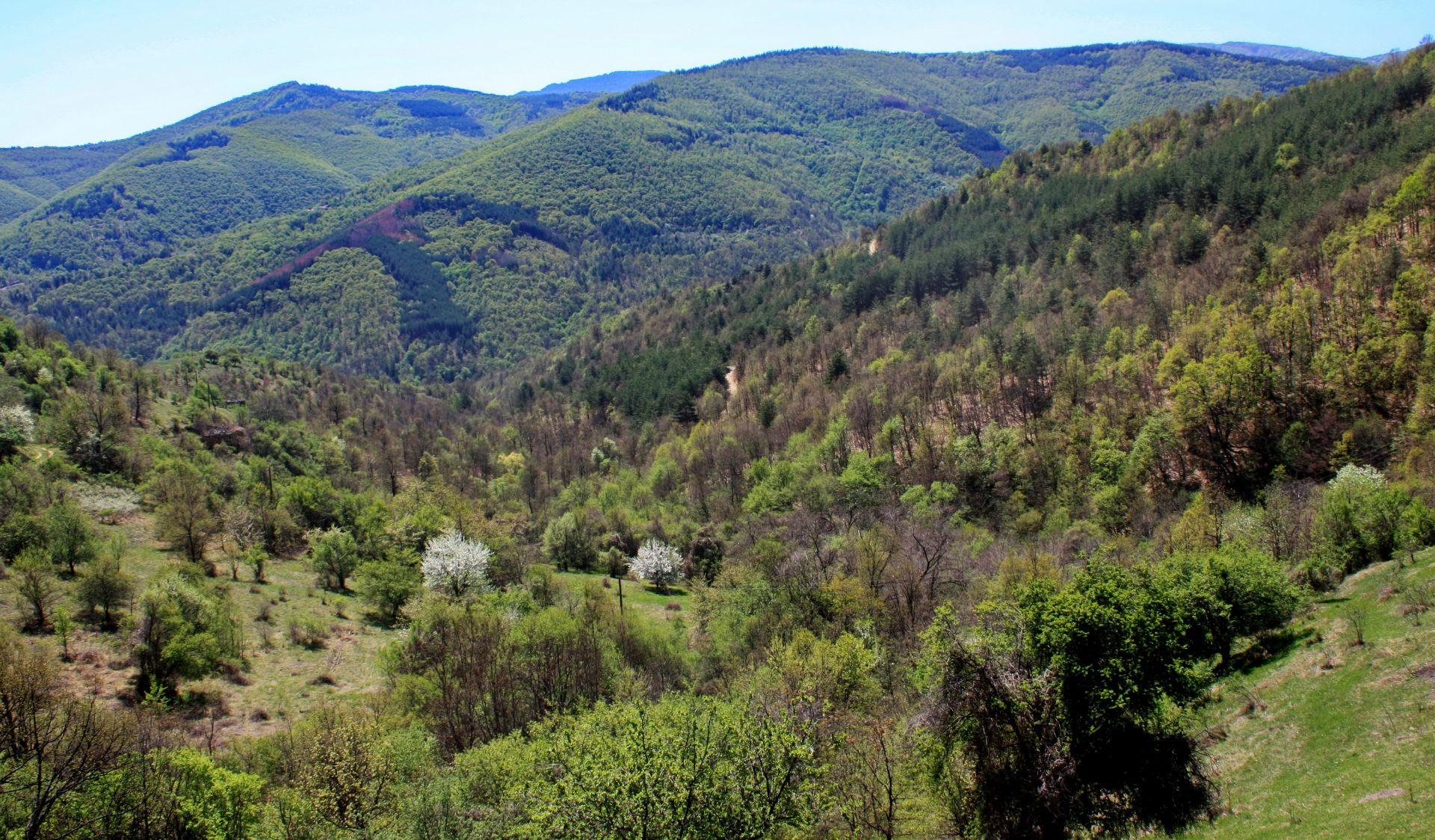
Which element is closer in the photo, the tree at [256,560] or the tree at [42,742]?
the tree at [42,742]

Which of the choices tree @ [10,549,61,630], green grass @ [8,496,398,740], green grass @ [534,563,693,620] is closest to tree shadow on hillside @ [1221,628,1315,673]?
green grass @ [534,563,693,620]

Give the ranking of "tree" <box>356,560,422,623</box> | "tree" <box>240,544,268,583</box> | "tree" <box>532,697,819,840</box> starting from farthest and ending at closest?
"tree" <box>356,560,422,623</box> → "tree" <box>240,544,268,583</box> → "tree" <box>532,697,819,840</box>

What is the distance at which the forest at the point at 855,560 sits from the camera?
25.6m

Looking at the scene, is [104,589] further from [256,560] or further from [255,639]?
[256,560]

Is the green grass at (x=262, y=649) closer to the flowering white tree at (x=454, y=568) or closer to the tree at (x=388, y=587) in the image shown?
the tree at (x=388, y=587)

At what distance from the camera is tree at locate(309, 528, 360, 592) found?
Result: 62.9 m

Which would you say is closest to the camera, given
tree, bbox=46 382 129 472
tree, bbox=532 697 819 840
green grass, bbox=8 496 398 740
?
tree, bbox=532 697 819 840

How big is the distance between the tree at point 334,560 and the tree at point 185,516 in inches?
309

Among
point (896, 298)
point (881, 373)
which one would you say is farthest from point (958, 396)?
point (896, 298)

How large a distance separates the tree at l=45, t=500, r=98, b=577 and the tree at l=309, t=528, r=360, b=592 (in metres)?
15.8

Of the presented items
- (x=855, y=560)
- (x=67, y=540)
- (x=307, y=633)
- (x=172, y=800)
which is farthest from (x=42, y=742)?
(x=855, y=560)

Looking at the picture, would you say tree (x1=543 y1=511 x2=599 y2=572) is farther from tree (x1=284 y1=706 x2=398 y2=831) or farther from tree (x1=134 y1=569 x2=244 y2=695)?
tree (x1=284 y1=706 x2=398 y2=831)

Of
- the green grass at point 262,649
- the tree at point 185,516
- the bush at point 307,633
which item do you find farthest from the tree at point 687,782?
the tree at point 185,516

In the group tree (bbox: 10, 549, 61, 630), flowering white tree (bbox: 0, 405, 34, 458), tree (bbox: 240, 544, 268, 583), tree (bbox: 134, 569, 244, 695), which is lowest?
tree (bbox: 240, 544, 268, 583)
